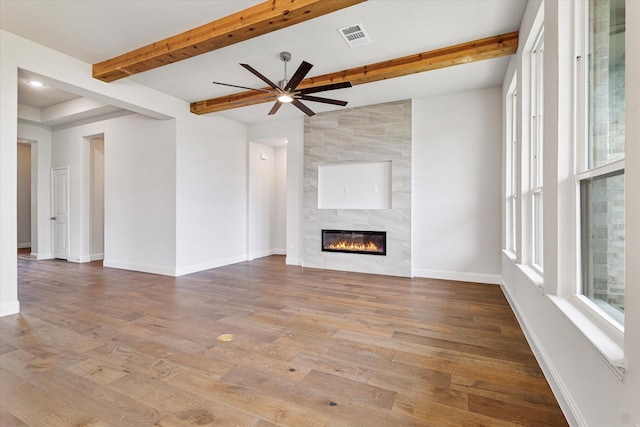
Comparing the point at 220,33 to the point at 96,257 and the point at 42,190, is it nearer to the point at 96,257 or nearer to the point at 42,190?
the point at 96,257

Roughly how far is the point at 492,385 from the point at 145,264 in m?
5.64

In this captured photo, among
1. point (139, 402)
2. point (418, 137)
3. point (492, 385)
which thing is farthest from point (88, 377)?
point (418, 137)

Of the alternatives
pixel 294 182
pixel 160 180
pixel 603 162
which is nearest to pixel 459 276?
pixel 294 182

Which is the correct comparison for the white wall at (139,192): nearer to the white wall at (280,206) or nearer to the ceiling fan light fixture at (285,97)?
the ceiling fan light fixture at (285,97)

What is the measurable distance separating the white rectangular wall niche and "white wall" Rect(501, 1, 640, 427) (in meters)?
2.97

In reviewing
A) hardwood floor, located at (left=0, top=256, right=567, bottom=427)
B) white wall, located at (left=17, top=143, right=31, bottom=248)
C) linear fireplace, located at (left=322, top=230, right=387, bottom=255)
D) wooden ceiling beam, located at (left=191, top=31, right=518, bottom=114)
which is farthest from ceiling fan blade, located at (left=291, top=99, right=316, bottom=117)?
white wall, located at (left=17, top=143, right=31, bottom=248)

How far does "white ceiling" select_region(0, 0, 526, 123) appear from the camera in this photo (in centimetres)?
283

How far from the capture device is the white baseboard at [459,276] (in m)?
4.66

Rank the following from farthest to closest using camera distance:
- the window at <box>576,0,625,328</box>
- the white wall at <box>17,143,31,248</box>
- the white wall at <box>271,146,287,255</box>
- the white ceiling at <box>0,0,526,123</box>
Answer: the white wall at <box>17,143,31,248</box> < the white wall at <box>271,146,287,255</box> < the white ceiling at <box>0,0,526,123</box> < the window at <box>576,0,625,328</box>

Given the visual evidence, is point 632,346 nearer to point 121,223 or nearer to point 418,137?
point 418,137

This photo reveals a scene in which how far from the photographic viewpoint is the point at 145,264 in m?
5.55

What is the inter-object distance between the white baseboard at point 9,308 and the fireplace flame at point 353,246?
14.2 ft

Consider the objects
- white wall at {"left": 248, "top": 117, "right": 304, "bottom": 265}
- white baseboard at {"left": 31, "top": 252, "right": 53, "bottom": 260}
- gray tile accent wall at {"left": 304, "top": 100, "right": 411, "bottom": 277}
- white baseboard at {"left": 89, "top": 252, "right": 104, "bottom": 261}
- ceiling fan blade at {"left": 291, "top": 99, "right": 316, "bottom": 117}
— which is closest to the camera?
ceiling fan blade at {"left": 291, "top": 99, "right": 316, "bottom": 117}

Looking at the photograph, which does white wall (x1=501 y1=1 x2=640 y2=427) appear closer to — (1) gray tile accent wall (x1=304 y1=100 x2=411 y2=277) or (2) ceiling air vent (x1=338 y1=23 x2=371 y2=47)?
(2) ceiling air vent (x1=338 y1=23 x2=371 y2=47)
